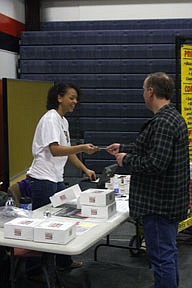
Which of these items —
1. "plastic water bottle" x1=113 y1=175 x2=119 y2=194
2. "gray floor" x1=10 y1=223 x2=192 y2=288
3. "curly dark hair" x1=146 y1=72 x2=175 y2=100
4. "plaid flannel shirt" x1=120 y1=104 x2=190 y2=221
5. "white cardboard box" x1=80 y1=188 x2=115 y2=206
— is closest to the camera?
"plaid flannel shirt" x1=120 y1=104 x2=190 y2=221

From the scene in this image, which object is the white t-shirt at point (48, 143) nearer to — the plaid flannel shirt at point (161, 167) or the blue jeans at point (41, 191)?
the blue jeans at point (41, 191)

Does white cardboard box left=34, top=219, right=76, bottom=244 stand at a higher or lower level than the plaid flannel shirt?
lower

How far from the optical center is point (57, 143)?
287 cm

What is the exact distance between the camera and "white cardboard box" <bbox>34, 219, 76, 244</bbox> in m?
2.16

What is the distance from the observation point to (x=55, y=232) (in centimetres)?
216

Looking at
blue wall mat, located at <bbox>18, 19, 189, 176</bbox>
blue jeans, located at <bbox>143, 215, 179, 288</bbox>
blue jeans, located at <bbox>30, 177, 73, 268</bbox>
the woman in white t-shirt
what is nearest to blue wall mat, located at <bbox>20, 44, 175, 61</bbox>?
blue wall mat, located at <bbox>18, 19, 189, 176</bbox>

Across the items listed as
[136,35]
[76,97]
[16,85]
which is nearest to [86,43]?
[136,35]

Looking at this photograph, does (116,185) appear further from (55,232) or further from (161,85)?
(55,232)

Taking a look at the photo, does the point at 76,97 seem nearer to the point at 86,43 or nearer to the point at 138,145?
the point at 138,145

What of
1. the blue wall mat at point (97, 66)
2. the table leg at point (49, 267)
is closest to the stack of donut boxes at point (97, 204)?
the table leg at point (49, 267)

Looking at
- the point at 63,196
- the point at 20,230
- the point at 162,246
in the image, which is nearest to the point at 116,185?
the point at 63,196

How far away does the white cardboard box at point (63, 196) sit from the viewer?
2.85 meters

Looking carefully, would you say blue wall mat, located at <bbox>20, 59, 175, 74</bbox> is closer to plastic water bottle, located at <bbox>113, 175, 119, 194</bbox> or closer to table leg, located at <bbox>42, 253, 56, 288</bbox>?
plastic water bottle, located at <bbox>113, 175, 119, 194</bbox>

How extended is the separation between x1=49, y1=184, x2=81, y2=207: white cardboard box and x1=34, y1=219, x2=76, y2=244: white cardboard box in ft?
1.96
